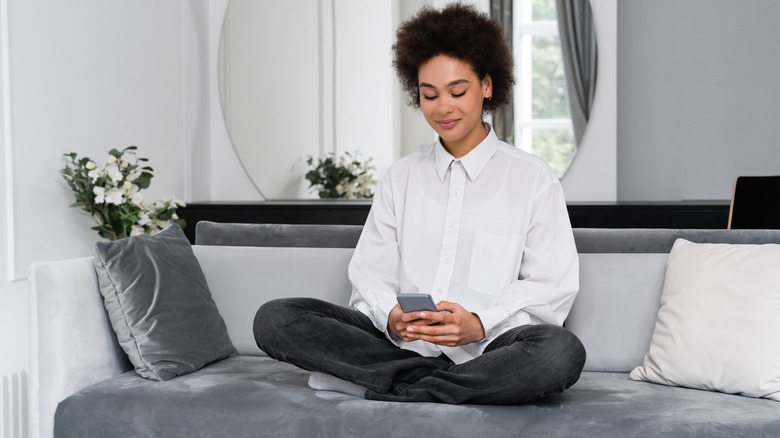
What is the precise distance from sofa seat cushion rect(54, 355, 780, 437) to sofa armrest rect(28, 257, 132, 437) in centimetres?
4

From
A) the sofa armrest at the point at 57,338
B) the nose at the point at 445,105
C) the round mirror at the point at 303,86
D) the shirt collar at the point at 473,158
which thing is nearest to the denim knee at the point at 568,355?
the shirt collar at the point at 473,158

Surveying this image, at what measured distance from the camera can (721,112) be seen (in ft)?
13.9

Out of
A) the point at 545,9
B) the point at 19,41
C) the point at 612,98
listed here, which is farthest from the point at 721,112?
the point at 19,41

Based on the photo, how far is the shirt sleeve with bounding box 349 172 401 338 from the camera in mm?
2328

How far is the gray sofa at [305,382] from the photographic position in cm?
192

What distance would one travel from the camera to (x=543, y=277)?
2264 millimetres

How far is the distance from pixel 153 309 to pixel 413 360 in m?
0.74

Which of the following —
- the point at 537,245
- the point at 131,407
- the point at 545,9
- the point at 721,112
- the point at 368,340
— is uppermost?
the point at 545,9

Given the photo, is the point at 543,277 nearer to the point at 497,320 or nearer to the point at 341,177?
the point at 497,320

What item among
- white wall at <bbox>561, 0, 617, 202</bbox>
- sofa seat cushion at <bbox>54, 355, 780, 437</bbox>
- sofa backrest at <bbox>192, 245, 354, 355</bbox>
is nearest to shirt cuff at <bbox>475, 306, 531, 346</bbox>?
sofa seat cushion at <bbox>54, 355, 780, 437</bbox>

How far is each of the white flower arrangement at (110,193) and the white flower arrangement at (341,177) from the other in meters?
1.08

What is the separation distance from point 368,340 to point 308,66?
2.42 metres

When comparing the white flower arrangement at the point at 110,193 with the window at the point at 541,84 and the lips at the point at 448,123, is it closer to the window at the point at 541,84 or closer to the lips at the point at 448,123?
the lips at the point at 448,123

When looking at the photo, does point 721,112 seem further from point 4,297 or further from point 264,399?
point 4,297
